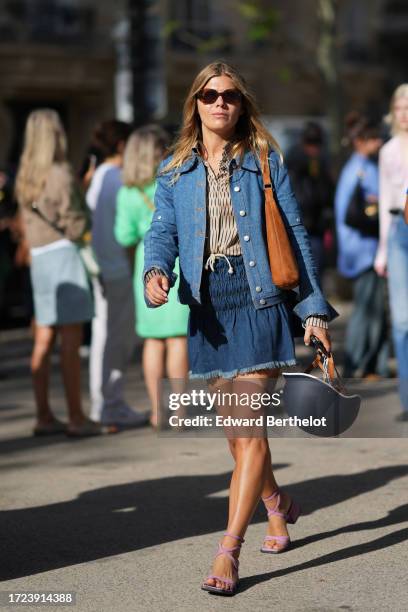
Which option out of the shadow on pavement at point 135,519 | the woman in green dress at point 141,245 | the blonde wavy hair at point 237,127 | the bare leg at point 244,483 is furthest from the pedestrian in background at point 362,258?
the bare leg at point 244,483

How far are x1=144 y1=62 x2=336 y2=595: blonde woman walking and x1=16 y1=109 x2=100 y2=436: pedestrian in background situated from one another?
282 cm

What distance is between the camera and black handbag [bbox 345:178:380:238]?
982cm

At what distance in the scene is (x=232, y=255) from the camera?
5.12 m

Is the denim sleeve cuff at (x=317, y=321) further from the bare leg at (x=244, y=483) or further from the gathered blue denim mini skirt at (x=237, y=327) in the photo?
the bare leg at (x=244, y=483)

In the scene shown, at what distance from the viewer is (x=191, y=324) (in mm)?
5246

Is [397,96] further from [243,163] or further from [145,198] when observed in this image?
[243,163]

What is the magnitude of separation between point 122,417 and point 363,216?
8.00 feet

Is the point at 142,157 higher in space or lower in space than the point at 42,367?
higher

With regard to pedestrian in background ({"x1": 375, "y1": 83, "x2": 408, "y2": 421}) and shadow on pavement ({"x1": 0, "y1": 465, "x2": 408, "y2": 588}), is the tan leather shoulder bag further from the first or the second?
pedestrian in background ({"x1": 375, "y1": 83, "x2": 408, "y2": 421})

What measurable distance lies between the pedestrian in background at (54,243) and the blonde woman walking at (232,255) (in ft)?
9.27

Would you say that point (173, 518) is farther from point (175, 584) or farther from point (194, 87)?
point (194, 87)

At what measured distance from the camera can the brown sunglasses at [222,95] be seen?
5.04m

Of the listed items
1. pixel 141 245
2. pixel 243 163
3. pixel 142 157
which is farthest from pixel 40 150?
pixel 243 163

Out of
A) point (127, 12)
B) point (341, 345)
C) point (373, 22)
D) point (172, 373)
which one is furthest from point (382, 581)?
point (373, 22)
